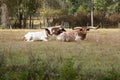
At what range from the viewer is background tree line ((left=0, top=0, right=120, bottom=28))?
43.6m

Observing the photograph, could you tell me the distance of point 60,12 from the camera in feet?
183

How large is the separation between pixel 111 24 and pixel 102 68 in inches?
1500

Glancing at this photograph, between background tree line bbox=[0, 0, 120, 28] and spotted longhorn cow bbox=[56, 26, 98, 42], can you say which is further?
background tree line bbox=[0, 0, 120, 28]

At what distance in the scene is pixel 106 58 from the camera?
10883 millimetres

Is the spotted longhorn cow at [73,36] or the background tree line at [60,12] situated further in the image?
the background tree line at [60,12]

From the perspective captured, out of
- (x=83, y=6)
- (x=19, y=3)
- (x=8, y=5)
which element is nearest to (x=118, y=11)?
(x=83, y=6)

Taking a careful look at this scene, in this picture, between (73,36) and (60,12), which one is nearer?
(73,36)

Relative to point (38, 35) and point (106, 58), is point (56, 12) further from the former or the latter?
point (106, 58)

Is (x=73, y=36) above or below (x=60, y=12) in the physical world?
below

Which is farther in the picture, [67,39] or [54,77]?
[67,39]

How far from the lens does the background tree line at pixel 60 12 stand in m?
43.6

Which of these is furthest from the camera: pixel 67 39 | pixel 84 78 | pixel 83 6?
pixel 83 6

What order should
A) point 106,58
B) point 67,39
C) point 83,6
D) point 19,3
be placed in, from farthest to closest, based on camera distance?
point 83,6 < point 19,3 < point 67,39 < point 106,58

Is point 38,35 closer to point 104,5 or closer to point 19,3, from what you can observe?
point 19,3
